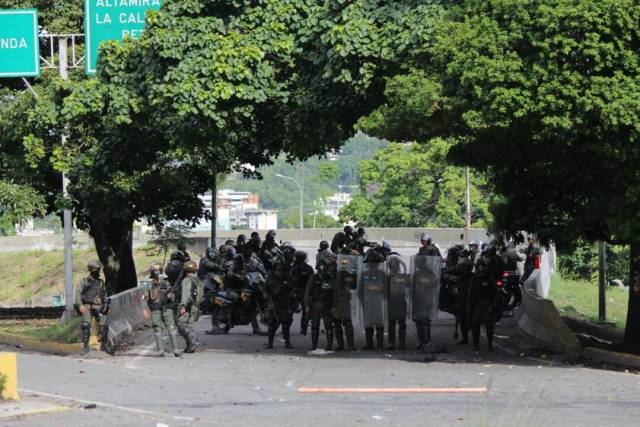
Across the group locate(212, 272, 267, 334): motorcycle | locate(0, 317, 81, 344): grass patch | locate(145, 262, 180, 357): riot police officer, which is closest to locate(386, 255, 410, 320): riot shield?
locate(212, 272, 267, 334): motorcycle

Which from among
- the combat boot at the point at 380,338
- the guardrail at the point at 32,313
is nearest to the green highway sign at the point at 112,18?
the combat boot at the point at 380,338

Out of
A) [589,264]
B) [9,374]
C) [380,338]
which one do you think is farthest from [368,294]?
[589,264]

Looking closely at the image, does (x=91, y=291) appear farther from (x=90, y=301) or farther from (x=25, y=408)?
(x=25, y=408)

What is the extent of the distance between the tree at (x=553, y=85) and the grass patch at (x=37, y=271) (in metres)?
50.7

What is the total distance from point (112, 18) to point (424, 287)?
29.2 ft

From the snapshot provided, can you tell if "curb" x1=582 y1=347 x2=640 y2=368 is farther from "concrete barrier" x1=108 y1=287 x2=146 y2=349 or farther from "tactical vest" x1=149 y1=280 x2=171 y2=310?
"concrete barrier" x1=108 y1=287 x2=146 y2=349

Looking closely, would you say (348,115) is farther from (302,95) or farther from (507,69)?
(507,69)

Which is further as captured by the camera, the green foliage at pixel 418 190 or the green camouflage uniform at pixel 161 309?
the green foliage at pixel 418 190

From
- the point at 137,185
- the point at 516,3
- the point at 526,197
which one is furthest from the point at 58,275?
the point at 516,3

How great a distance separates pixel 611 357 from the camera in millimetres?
16312

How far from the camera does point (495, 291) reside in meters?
18.3

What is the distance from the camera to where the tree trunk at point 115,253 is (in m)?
32.8

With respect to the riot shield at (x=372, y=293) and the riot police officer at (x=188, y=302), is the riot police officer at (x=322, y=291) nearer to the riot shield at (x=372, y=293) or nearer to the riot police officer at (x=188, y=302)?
the riot shield at (x=372, y=293)

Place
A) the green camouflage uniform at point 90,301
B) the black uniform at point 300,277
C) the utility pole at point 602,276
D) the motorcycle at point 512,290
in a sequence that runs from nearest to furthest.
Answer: the green camouflage uniform at point 90,301 < the black uniform at point 300,277 < the motorcycle at point 512,290 < the utility pole at point 602,276
